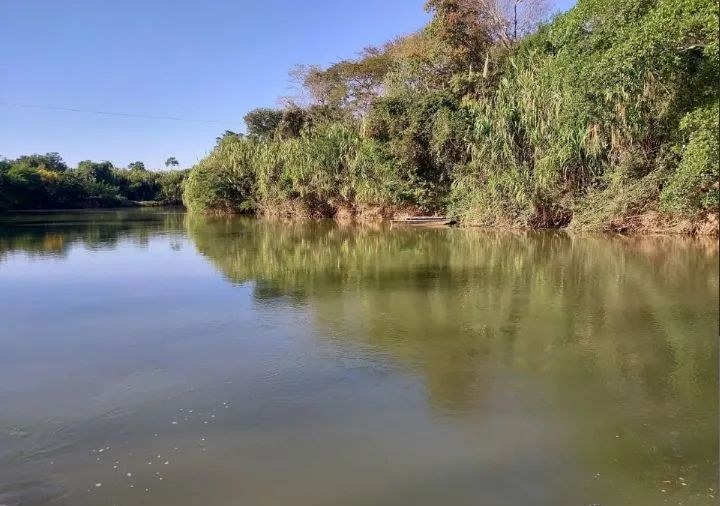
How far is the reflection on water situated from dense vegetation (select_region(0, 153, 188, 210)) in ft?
124


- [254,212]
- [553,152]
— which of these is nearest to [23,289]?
[553,152]

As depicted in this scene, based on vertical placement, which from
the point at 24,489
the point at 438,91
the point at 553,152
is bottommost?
the point at 24,489

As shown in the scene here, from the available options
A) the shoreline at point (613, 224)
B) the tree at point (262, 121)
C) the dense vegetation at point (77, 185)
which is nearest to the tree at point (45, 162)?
the dense vegetation at point (77, 185)

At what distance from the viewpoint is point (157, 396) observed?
4.21 m

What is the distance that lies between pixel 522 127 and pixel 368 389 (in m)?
14.4

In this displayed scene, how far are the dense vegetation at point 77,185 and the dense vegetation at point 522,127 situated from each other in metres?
21.2

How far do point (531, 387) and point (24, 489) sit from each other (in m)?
3.27

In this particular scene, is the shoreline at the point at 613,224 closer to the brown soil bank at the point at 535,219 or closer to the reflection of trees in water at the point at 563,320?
the brown soil bank at the point at 535,219

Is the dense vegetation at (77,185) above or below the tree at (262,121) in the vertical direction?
below

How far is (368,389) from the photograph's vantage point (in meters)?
4.24

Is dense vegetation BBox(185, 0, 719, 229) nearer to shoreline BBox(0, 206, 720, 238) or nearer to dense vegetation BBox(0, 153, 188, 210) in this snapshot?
shoreline BBox(0, 206, 720, 238)

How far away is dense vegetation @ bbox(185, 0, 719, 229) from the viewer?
10422 millimetres

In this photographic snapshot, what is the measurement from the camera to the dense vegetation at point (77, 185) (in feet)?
140

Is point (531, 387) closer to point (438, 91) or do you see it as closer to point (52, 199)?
point (438, 91)
